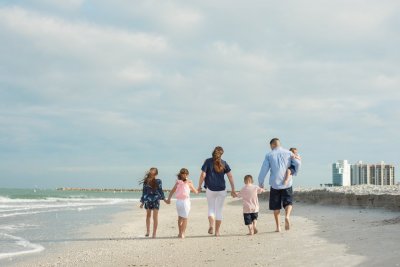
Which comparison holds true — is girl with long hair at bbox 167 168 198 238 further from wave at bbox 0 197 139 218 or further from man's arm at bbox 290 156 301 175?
wave at bbox 0 197 139 218

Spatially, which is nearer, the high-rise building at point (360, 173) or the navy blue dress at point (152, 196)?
the navy blue dress at point (152, 196)

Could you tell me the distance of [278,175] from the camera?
35.3 feet

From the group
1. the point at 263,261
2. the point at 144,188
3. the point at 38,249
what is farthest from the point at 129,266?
the point at 144,188

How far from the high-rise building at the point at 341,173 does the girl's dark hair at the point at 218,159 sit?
81706 millimetres

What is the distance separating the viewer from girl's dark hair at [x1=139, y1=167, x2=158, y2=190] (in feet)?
37.0

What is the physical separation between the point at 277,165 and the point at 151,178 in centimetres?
296

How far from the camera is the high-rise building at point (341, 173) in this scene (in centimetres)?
9010

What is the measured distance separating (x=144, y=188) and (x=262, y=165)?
284cm

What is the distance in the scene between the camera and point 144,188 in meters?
11.4

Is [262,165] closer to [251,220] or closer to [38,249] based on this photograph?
[251,220]

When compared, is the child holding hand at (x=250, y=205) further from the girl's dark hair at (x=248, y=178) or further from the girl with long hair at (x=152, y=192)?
the girl with long hair at (x=152, y=192)

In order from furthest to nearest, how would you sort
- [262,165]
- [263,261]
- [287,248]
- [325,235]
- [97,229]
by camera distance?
[97,229], [262,165], [325,235], [287,248], [263,261]

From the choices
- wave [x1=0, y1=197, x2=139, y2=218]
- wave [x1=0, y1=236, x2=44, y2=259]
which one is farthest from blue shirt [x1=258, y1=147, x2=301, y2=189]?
wave [x1=0, y1=197, x2=139, y2=218]

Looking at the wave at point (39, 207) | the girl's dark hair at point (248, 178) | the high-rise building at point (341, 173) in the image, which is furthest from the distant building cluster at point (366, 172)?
the girl's dark hair at point (248, 178)
